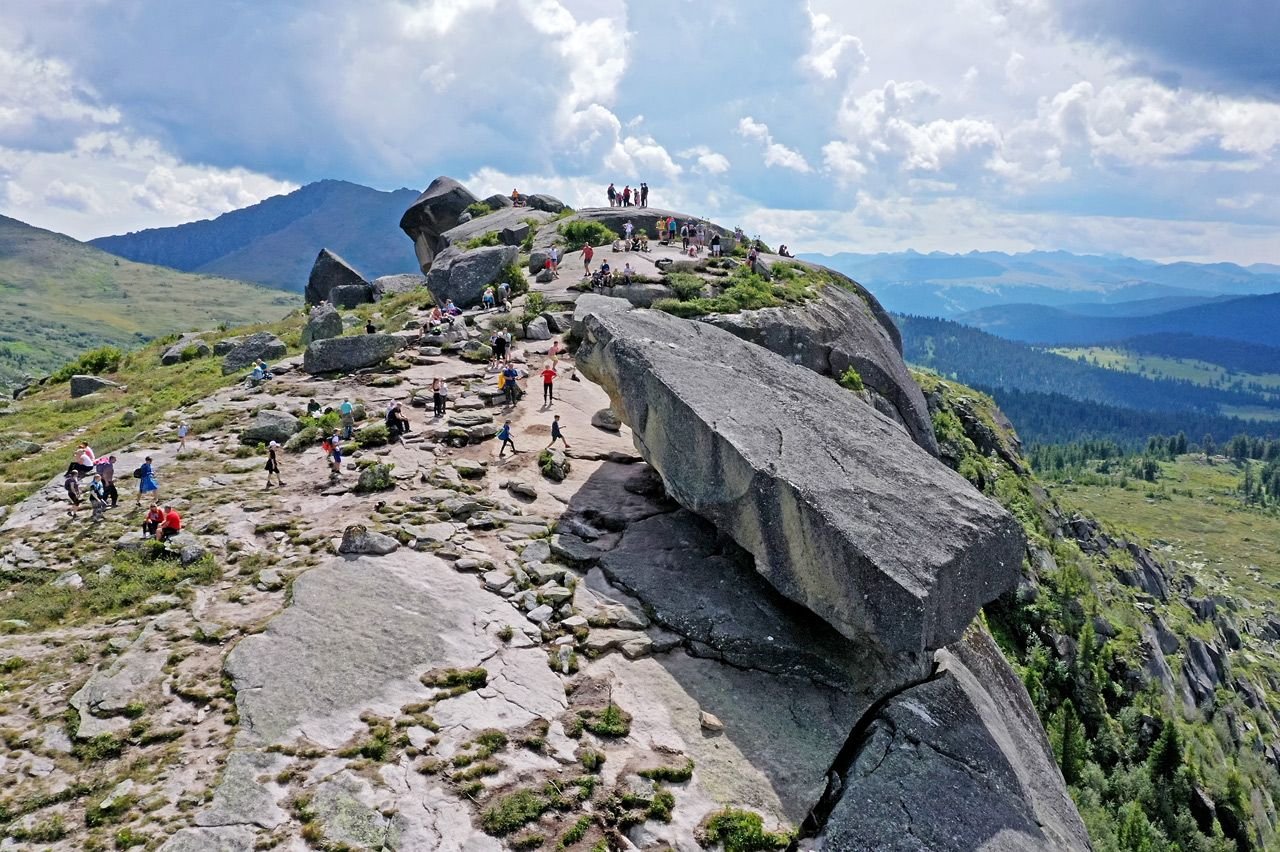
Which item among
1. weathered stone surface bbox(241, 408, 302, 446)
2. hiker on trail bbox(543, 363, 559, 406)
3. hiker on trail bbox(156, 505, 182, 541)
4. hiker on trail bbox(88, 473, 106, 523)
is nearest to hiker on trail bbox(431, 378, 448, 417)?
hiker on trail bbox(543, 363, 559, 406)

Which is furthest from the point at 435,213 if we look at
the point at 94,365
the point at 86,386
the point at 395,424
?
the point at 395,424

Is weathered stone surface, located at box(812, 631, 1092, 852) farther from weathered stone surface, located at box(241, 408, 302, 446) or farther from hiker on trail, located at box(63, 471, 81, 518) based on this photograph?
hiker on trail, located at box(63, 471, 81, 518)

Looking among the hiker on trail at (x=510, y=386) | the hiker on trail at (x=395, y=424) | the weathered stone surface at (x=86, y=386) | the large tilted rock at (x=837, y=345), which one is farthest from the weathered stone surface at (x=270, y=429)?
the weathered stone surface at (x=86, y=386)

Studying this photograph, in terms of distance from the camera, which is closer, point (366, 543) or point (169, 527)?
point (366, 543)

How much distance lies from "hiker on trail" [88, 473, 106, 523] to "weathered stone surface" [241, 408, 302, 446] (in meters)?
4.52

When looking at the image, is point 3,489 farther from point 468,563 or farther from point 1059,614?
point 1059,614

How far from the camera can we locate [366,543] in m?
17.1

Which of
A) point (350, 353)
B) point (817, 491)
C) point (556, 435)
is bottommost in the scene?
point (556, 435)

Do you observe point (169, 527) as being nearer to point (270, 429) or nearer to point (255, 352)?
point (270, 429)

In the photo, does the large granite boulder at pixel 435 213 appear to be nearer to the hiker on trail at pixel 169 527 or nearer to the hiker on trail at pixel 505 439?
the hiker on trail at pixel 505 439

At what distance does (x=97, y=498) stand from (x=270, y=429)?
567cm

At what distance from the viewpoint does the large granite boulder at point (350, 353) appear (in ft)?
104

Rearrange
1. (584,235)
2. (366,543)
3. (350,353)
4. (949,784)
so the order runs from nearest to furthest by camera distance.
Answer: (949,784) → (366,543) → (350,353) → (584,235)

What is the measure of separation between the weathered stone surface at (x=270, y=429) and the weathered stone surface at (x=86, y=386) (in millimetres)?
24982
